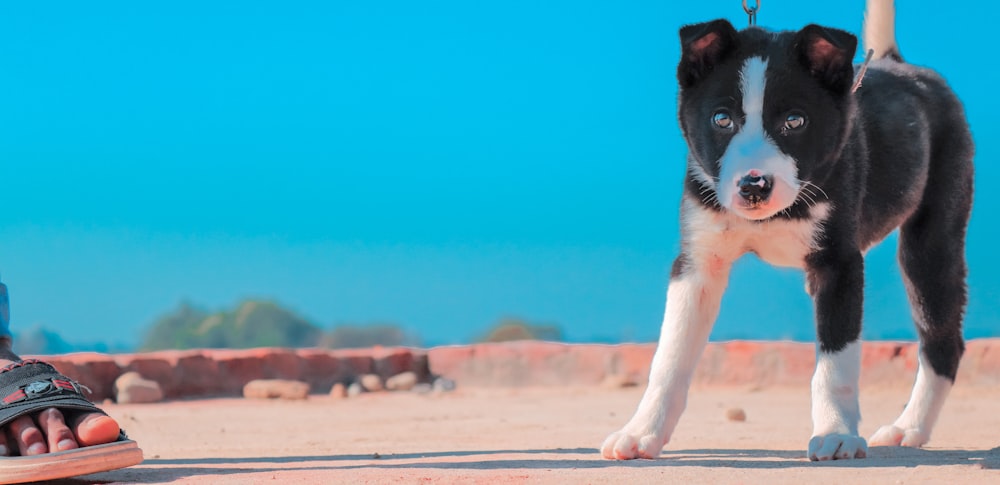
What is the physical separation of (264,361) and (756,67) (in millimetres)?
5818

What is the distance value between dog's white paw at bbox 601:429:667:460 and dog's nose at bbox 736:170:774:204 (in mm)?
908

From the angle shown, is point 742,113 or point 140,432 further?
point 140,432

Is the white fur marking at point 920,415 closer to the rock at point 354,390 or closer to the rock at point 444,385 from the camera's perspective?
the rock at point 444,385

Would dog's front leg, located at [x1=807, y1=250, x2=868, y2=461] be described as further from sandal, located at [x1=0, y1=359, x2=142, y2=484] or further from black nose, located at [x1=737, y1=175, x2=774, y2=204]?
sandal, located at [x1=0, y1=359, x2=142, y2=484]

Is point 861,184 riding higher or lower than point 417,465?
higher

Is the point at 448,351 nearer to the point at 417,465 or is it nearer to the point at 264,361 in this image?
the point at 264,361

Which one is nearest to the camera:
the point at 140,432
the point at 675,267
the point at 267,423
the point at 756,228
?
the point at 756,228

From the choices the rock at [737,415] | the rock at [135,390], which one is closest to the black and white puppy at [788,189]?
the rock at [737,415]

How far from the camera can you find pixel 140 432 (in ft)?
18.6

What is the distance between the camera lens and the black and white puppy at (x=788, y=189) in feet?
10.7

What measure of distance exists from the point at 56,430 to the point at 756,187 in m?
2.13

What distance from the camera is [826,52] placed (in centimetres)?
337

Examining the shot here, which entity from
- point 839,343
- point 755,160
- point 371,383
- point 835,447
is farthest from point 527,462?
point 371,383

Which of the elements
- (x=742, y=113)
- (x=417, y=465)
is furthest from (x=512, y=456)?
(x=742, y=113)
